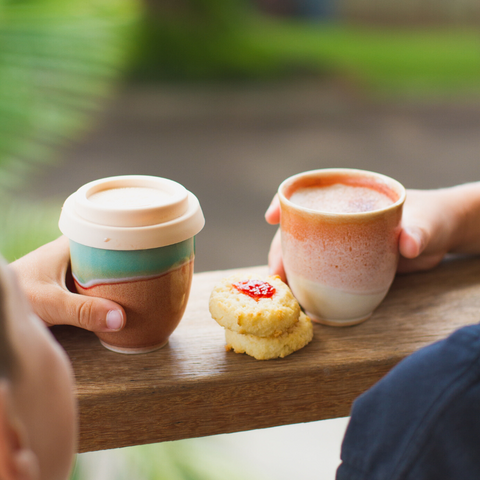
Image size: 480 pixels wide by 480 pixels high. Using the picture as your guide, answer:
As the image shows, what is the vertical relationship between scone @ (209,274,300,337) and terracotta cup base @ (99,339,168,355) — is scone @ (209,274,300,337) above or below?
above

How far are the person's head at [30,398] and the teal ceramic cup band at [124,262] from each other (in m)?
0.19

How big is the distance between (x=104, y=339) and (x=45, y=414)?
0.27 metres

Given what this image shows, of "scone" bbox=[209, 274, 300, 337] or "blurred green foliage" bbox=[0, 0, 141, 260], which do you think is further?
"blurred green foliage" bbox=[0, 0, 141, 260]

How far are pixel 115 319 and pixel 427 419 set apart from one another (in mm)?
280

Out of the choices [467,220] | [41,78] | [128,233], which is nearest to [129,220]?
[128,233]

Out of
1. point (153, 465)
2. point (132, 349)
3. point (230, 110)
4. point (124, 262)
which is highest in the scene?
point (124, 262)

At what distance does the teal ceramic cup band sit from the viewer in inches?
18.7

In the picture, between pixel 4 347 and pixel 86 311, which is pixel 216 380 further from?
pixel 4 347

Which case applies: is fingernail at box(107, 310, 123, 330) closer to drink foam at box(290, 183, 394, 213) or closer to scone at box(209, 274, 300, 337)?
scone at box(209, 274, 300, 337)

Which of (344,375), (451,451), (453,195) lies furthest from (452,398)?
(453,195)

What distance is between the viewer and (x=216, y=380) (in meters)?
0.49

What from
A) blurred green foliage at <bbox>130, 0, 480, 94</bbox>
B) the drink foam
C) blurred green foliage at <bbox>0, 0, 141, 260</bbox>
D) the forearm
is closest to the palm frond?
blurred green foliage at <bbox>0, 0, 141, 260</bbox>

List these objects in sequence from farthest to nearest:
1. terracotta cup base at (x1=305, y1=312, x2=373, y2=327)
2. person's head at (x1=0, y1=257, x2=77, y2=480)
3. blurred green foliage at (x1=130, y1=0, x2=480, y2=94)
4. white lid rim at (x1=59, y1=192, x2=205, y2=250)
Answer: blurred green foliage at (x1=130, y1=0, x2=480, y2=94)
terracotta cup base at (x1=305, y1=312, x2=373, y2=327)
white lid rim at (x1=59, y1=192, x2=205, y2=250)
person's head at (x1=0, y1=257, x2=77, y2=480)

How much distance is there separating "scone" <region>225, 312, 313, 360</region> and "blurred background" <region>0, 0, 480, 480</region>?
0.54 m
